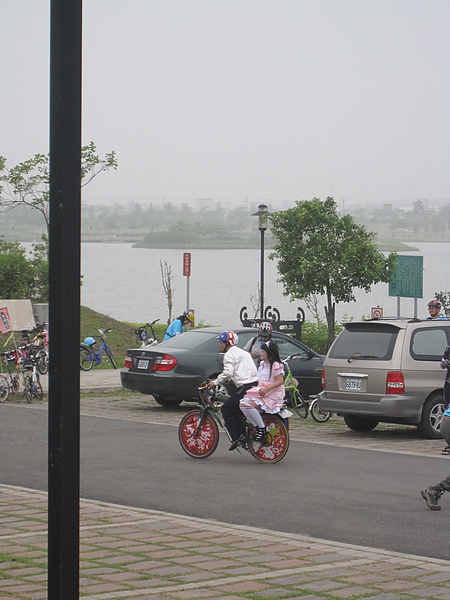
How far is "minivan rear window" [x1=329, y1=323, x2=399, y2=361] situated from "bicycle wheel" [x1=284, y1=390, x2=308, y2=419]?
2.01m

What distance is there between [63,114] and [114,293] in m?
110

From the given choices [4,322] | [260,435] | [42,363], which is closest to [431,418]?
[260,435]

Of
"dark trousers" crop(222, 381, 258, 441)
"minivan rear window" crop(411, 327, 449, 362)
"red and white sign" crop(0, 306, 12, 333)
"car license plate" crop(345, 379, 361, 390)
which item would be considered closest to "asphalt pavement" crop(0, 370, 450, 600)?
"dark trousers" crop(222, 381, 258, 441)

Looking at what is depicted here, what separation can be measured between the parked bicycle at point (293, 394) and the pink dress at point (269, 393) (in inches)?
173

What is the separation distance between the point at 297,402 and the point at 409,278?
6.25 metres

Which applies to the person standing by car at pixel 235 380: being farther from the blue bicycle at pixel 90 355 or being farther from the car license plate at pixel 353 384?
the blue bicycle at pixel 90 355

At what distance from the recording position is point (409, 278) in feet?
76.0

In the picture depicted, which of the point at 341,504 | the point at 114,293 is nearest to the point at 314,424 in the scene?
the point at 341,504

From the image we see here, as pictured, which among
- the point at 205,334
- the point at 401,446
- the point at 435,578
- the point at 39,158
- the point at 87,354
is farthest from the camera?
the point at 39,158

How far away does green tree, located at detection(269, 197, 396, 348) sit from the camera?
3067 centimetres

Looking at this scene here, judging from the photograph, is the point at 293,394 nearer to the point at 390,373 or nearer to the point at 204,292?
the point at 390,373

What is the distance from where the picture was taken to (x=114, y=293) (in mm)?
113062

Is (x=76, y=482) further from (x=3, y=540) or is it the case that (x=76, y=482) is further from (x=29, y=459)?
(x=29, y=459)

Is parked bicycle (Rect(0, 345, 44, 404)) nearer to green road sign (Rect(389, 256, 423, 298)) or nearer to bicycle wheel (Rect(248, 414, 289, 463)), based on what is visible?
bicycle wheel (Rect(248, 414, 289, 463))
